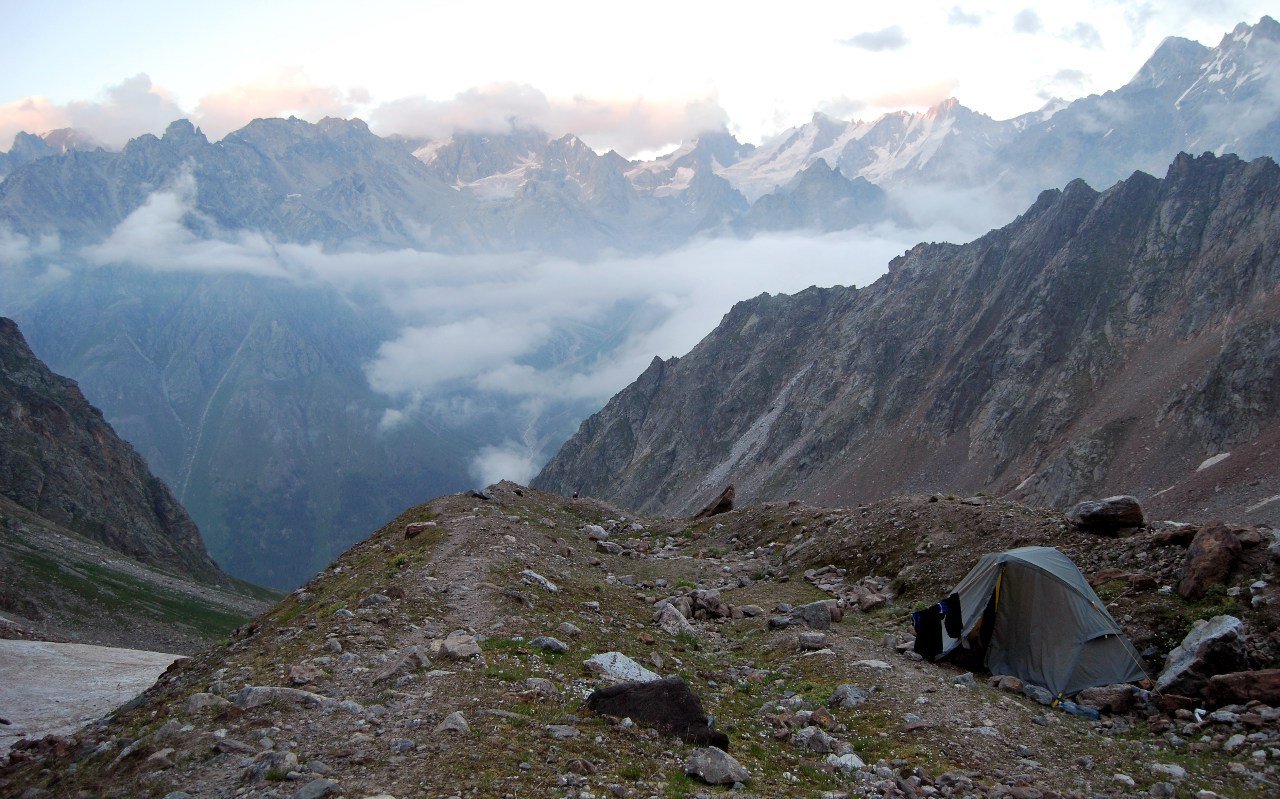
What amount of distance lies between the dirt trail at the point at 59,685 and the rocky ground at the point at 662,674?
628 centimetres

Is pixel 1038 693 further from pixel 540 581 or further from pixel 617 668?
pixel 540 581

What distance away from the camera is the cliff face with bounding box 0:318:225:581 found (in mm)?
123562

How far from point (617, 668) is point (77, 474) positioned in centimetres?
15064

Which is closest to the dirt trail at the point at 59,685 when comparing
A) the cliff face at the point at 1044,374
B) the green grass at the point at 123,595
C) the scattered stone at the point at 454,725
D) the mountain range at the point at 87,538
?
the scattered stone at the point at 454,725

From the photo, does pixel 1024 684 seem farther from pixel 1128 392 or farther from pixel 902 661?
pixel 1128 392

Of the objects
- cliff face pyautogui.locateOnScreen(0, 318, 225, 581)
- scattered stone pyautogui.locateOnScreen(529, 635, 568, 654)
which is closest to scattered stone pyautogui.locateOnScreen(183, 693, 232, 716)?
scattered stone pyautogui.locateOnScreen(529, 635, 568, 654)

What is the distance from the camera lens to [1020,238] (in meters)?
157

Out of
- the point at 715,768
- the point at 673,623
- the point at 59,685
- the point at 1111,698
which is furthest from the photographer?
the point at 59,685

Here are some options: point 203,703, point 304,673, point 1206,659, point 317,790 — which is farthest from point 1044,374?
point 317,790

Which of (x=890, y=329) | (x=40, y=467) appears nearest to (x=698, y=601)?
(x=40, y=467)

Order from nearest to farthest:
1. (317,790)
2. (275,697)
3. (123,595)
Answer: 1. (317,790)
2. (275,697)
3. (123,595)

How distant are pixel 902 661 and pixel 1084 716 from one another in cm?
396

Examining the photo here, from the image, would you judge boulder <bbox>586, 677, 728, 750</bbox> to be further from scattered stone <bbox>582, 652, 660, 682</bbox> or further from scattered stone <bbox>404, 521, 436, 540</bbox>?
scattered stone <bbox>404, 521, 436, 540</bbox>

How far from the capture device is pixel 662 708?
1318 centimetres
